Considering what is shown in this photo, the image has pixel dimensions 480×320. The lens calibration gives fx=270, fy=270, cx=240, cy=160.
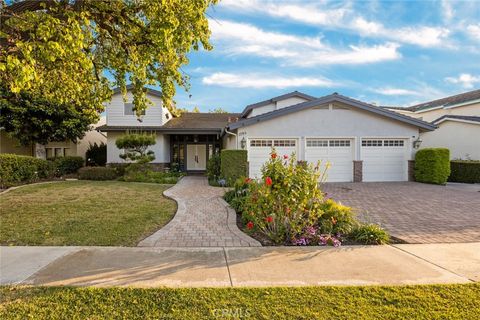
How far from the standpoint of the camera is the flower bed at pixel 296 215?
202 inches

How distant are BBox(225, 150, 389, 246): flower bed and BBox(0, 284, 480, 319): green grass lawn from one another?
1.82 m

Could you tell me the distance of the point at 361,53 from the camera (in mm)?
11156

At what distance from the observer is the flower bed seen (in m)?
5.12

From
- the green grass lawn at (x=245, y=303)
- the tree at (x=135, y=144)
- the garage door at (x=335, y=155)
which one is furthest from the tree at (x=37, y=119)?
the green grass lawn at (x=245, y=303)

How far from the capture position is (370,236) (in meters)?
5.19

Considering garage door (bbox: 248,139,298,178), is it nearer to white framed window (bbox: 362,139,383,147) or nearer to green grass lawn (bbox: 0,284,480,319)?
white framed window (bbox: 362,139,383,147)

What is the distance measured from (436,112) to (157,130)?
2350 cm

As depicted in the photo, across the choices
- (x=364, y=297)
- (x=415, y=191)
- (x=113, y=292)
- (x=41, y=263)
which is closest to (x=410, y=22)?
(x=415, y=191)

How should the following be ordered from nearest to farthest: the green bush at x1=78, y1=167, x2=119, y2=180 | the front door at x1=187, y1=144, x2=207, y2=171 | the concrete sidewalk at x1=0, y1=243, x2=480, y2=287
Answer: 1. the concrete sidewalk at x1=0, y1=243, x2=480, y2=287
2. the green bush at x1=78, y1=167, x2=119, y2=180
3. the front door at x1=187, y1=144, x2=207, y2=171

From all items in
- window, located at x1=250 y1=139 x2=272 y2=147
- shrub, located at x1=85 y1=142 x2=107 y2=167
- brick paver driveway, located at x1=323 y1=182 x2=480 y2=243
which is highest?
window, located at x1=250 y1=139 x2=272 y2=147

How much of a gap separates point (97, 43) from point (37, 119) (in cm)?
1212

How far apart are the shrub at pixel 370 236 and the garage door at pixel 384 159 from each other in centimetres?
1045

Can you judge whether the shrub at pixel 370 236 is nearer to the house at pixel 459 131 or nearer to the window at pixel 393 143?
the window at pixel 393 143

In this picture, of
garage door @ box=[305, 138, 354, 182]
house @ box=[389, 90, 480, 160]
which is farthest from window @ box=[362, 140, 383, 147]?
house @ box=[389, 90, 480, 160]
